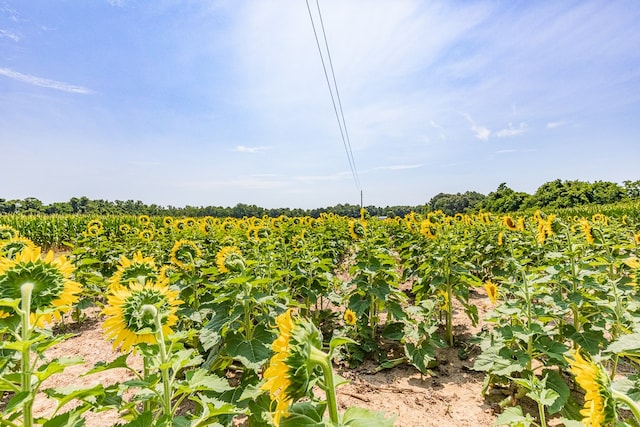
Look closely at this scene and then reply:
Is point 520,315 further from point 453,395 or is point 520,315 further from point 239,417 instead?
point 239,417

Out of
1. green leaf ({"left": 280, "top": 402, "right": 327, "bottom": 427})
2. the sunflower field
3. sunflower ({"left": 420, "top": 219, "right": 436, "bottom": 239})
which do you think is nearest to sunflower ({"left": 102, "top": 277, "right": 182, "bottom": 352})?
the sunflower field

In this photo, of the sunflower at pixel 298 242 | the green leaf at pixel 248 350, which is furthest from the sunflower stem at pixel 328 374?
the sunflower at pixel 298 242

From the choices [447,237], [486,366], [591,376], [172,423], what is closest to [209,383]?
[172,423]

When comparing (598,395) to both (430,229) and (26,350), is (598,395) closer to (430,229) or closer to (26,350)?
(26,350)

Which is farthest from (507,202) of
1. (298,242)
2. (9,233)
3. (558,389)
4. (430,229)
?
(9,233)

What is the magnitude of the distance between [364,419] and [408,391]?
266 cm

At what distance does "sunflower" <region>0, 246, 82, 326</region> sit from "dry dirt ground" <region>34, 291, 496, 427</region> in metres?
1.31

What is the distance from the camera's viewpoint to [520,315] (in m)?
2.81

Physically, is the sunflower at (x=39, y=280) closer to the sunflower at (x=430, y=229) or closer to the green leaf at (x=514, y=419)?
the green leaf at (x=514, y=419)

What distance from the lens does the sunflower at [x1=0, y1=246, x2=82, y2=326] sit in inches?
57.1

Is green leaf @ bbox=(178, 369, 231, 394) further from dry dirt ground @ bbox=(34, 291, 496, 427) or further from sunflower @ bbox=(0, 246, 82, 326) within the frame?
dry dirt ground @ bbox=(34, 291, 496, 427)

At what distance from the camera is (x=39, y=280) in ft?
5.02

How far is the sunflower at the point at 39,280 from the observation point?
145 cm

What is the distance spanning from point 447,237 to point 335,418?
409 centimetres
